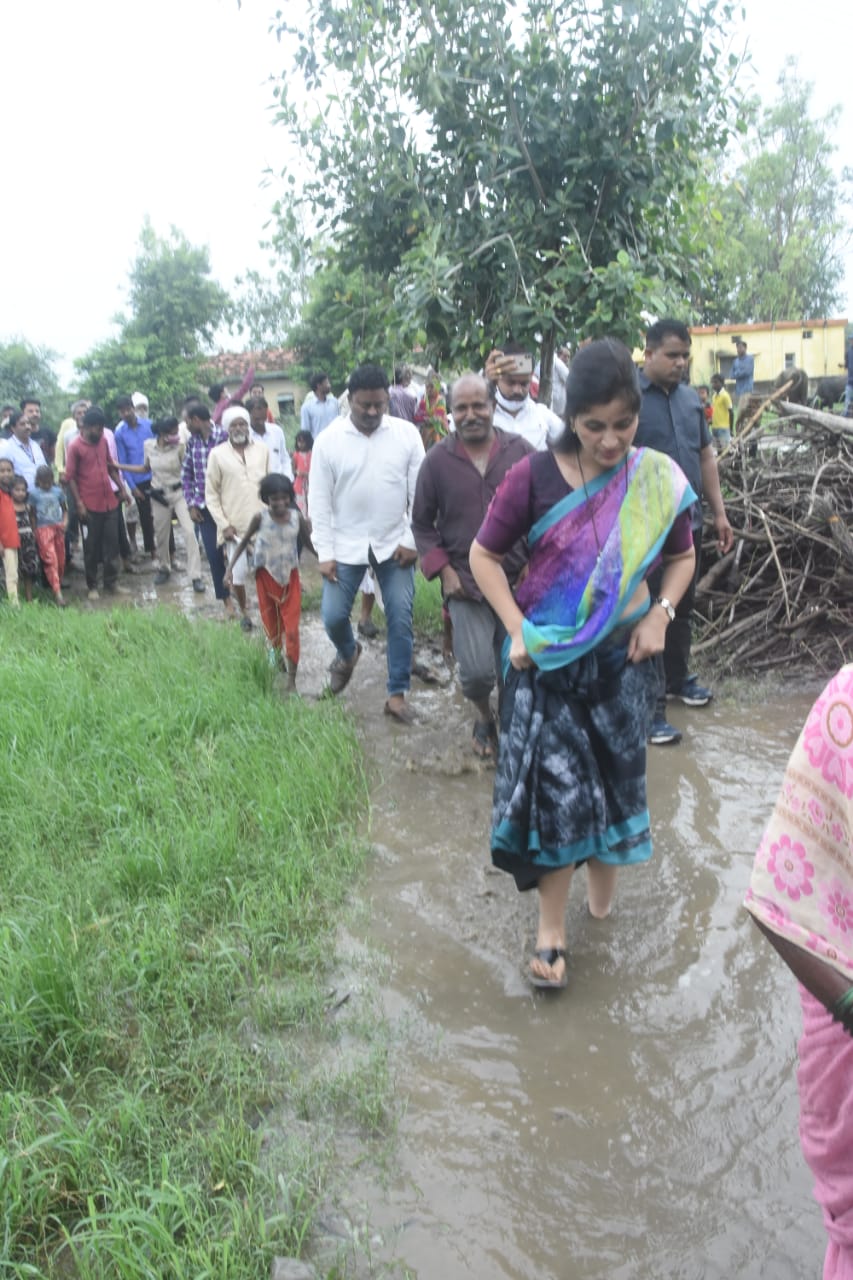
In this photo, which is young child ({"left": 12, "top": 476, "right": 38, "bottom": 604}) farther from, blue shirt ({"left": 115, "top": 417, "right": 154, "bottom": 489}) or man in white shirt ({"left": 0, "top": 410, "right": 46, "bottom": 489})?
blue shirt ({"left": 115, "top": 417, "right": 154, "bottom": 489})

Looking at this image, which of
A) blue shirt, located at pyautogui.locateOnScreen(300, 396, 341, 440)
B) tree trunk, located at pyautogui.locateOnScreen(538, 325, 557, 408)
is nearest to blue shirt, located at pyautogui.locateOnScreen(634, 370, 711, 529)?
tree trunk, located at pyautogui.locateOnScreen(538, 325, 557, 408)

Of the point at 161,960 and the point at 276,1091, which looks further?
the point at 161,960

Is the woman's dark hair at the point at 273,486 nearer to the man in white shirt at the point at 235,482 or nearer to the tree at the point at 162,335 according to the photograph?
the man in white shirt at the point at 235,482

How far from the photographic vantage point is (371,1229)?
226cm

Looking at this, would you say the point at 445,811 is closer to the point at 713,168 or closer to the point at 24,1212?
the point at 24,1212

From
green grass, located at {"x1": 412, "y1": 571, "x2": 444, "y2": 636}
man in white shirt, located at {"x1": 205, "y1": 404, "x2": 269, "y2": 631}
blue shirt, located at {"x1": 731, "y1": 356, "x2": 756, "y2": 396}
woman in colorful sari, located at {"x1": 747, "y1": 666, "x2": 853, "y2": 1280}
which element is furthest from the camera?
blue shirt, located at {"x1": 731, "y1": 356, "x2": 756, "y2": 396}

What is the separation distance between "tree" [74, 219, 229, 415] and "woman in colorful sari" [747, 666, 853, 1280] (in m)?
30.6

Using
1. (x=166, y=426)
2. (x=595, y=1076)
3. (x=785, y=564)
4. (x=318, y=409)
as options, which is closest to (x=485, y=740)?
(x=595, y=1076)

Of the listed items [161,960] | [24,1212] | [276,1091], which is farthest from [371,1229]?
[161,960]

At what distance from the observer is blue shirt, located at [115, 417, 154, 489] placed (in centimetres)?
1166

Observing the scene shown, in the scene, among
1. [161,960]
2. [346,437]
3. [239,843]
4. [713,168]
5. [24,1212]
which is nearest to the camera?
[24,1212]

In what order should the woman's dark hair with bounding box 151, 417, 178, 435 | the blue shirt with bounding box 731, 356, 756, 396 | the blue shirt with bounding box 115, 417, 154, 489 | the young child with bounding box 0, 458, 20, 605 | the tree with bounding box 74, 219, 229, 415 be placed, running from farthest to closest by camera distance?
the tree with bounding box 74, 219, 229, 415
the blue shirt with bounding box 731, 356, 756, 396
the blue shirt with bounding box 115, 417, 154, 489
the woman's dark hair with bounding box 151, 417, 178, 435
the young child with bounding box 0, 458, 20, 605

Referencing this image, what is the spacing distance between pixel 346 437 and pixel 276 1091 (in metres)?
3.81

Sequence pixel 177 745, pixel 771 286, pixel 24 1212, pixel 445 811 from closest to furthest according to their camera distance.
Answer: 1. pixel 24 1212
2. pixel 445 811
3. pixel 177 745
4. pixel 771 286
